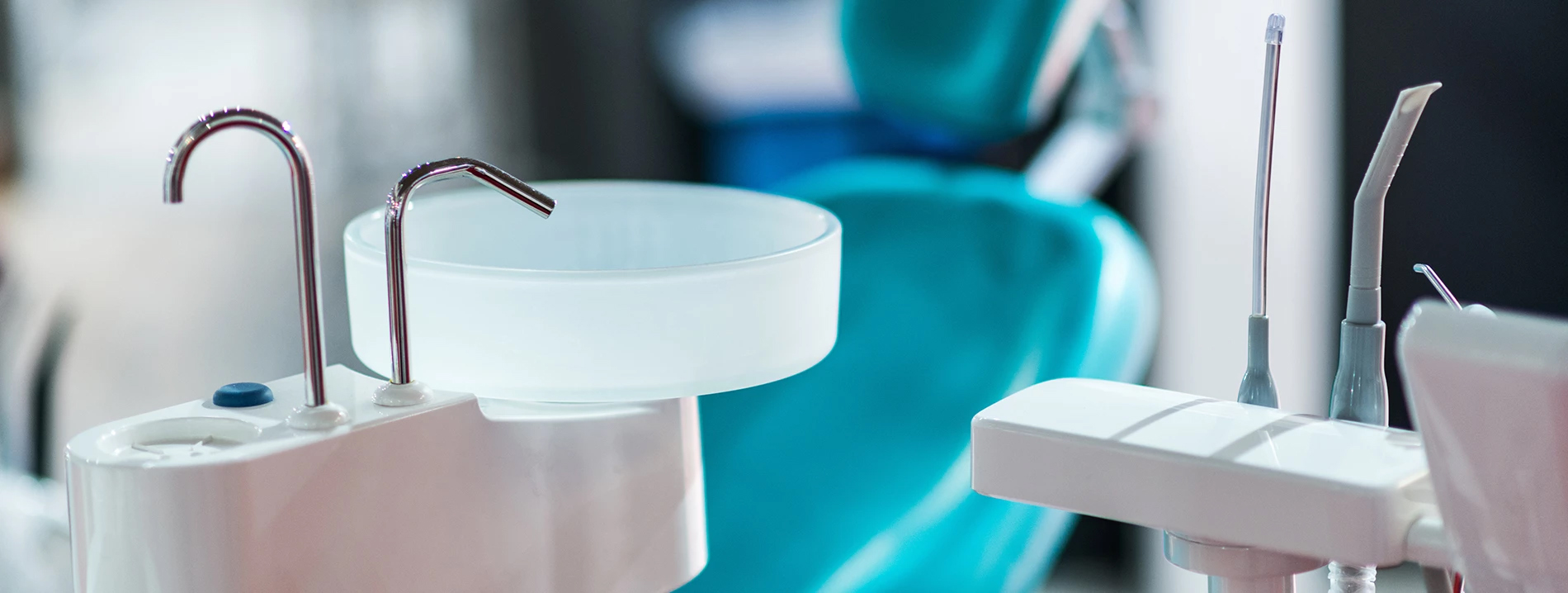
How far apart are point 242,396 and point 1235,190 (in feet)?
5.01

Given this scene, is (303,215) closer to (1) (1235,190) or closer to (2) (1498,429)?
(2) (1498,429)

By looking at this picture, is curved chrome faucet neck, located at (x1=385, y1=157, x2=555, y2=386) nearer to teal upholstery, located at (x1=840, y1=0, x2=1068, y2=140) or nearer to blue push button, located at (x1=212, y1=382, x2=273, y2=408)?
blue push button, located at (x1=212, y1=382, x2=273, y2=408)

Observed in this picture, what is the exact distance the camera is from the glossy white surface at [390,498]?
0.59 metres

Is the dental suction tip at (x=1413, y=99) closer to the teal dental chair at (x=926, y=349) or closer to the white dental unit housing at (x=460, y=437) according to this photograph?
the white dental unit housing at (x=460, y=437)

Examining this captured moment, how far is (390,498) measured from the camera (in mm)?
647

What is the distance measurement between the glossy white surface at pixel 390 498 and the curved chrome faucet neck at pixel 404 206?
29 millimetres

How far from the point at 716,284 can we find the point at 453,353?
14 centimetres

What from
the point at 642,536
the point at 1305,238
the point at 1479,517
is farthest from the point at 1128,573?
the point at 1479,517

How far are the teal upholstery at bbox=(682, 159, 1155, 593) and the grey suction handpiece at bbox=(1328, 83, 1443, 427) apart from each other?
574 millimetres

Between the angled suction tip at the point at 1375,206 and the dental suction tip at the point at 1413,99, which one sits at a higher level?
the dental suction tip at the point at 1413,99

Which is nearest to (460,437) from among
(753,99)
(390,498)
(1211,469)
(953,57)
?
(390,498)

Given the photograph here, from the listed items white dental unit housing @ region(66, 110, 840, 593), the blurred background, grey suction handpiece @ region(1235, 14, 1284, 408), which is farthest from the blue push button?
the blurred background

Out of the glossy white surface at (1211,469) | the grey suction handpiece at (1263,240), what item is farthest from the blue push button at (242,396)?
the grey suction handpiece at (1263,240)

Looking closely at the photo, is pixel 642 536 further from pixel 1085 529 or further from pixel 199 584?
pixel 1085 529
